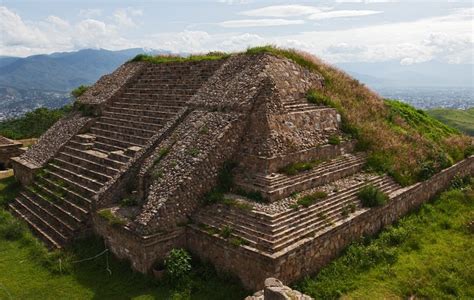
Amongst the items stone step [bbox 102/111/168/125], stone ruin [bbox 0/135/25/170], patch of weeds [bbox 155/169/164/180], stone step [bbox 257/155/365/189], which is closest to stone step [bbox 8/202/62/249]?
patch of weeds [bbox 155/169/164/180]

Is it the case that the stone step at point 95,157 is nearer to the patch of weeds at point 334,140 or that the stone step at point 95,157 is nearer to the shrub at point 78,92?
the shrub at point 78,92

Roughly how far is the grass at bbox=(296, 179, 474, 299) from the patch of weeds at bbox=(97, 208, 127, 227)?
189 inches

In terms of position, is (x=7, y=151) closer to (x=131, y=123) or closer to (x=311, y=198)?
(x=131, y=123)

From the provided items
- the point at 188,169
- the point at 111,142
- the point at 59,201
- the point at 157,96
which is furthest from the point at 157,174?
the point at 157,96

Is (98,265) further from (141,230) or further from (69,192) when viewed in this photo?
(69,192)

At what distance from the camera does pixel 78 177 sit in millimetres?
14125

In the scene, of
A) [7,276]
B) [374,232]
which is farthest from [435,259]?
[7,276]

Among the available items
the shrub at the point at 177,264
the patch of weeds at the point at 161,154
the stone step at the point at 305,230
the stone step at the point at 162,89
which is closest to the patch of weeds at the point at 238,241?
the stone step at the point at 305,230

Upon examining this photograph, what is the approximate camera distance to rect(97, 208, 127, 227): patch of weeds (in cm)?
1039

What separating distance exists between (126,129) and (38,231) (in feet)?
16.2

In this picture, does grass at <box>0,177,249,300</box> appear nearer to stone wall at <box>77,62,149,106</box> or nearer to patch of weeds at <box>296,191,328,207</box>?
patch of weeds at <box>296,191,328,207</box>

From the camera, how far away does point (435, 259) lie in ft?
33.4

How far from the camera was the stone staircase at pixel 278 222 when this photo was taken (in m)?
8.93

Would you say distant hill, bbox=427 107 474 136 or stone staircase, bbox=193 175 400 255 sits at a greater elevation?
stone staircase, bbox=193 175 400 255
